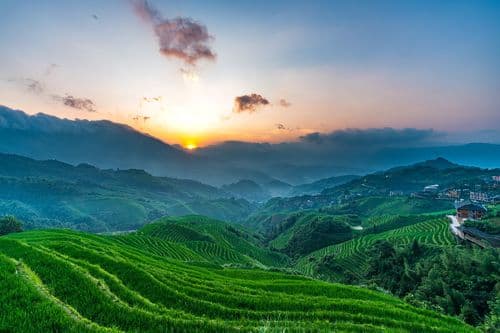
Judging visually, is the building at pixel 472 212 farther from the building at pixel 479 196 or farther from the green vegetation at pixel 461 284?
the building at pixel 479 196

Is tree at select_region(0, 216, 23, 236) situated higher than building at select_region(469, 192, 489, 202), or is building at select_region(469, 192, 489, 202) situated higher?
building at select_region(469, 192, 489, 202)

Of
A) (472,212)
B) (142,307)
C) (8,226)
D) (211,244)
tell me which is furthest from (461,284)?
(8,226)

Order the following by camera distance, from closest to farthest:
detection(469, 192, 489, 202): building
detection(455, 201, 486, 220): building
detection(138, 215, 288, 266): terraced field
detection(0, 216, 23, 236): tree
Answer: detection(0, 216, 23, 236): tree
detection(455, 201, 486, 220): building
detection(138, 215, 288, 266): terraced field
detection(469, 192, 489, 202): building

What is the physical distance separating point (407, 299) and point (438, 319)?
10.5m

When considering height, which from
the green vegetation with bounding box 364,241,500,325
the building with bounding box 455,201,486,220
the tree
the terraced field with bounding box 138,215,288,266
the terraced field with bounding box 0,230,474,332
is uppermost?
the building with bounding box 455,201,486,220

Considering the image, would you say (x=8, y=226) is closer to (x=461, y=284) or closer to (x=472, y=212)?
(x=461, y=284)

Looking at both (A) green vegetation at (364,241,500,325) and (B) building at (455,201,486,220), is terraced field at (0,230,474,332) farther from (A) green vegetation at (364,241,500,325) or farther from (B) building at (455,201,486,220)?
(B) building at (455,201,486,220)

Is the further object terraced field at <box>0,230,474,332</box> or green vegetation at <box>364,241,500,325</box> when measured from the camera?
green vegetation at <box>364,241,500,325</box>

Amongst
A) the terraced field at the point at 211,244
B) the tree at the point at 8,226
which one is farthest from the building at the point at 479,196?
the tree at the point at 8,226

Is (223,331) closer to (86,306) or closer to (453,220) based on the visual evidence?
(86,306)

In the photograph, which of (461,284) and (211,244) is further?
(211,244)

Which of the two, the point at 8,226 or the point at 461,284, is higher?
the point at 461,284

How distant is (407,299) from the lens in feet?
80.1

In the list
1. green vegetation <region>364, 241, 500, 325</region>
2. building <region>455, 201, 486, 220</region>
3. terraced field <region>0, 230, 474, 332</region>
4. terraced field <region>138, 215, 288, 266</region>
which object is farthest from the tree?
building <region>455, 201, 486, 220</region>
